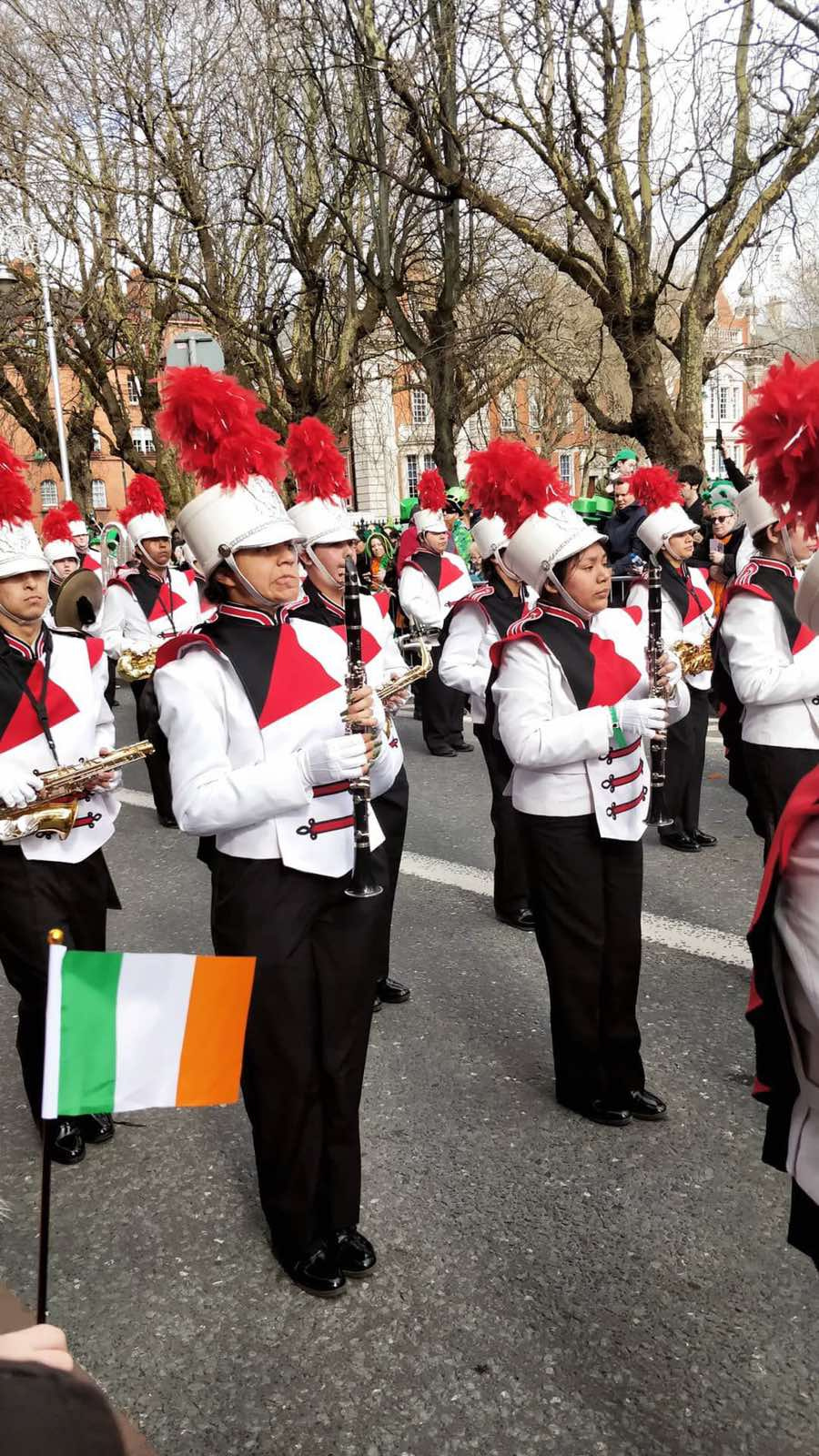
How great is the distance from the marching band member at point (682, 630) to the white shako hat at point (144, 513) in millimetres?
4047

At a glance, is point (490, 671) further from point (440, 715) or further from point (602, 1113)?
point (440, 715)

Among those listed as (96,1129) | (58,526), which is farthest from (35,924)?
(58,526)

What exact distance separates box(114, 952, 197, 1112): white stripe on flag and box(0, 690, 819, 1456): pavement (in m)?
1.03

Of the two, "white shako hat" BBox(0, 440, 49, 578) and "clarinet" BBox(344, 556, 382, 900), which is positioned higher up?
"white shako hat" BBox(0, 440, 49, 578)

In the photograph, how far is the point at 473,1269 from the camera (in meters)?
2.99

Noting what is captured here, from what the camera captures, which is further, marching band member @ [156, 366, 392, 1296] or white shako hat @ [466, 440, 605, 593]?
white shako hat @ [466, 440, 605, 593]

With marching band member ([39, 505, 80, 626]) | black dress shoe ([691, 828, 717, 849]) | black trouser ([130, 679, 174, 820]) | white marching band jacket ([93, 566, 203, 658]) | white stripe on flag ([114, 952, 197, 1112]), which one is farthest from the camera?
marching band member ([39, 505, 80, 626])

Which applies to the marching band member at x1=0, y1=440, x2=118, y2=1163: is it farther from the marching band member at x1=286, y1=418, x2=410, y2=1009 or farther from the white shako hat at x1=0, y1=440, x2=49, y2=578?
the marching band member at x1=286, y1=418, x2=410, y2=1009

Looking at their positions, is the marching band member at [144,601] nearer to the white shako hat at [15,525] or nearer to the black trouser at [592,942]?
the white shako hat at [15,525]

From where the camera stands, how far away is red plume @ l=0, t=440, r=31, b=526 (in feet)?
13.1

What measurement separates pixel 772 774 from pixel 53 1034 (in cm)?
335

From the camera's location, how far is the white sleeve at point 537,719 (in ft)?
11.3

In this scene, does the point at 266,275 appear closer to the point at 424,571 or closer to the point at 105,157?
the point at 105,157

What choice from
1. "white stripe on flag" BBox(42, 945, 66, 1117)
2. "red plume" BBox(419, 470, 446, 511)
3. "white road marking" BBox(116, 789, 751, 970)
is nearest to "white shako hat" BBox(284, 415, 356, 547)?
"white road marking" BBox(116, 789, 751, 970)
